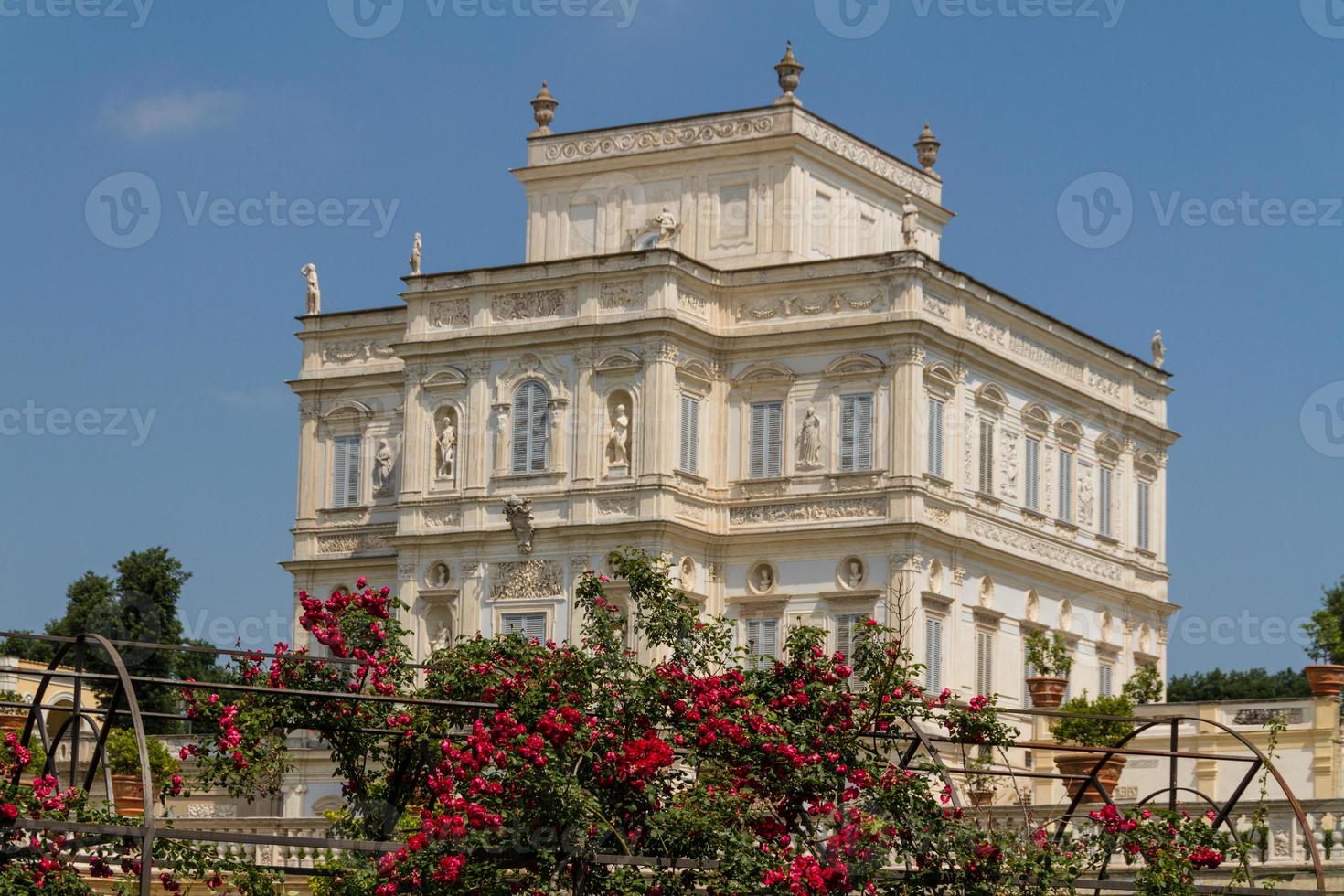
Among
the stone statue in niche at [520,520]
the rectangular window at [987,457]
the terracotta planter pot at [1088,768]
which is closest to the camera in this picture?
the terracotta planter pot at [1088,768]

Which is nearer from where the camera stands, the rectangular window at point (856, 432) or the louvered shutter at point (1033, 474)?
the rectangular window at point (856, 432)

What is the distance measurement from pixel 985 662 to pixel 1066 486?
5.70 metres

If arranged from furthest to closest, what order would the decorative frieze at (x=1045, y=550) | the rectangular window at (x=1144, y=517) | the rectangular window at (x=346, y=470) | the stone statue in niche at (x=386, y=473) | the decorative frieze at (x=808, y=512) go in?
the rectangular window at (x=1144, y=517)
the rectangular window at (x=346, y=470)
the stone statue in niche at (x=386, y=473)
the decorative frieze at (x=1045, y=550)
the decorative frieze at (x=808, y=512)

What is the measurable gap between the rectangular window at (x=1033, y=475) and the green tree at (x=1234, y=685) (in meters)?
29.3

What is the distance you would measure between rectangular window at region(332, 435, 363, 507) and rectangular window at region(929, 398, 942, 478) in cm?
1375

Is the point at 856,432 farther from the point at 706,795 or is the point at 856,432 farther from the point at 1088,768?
the point at 706,795

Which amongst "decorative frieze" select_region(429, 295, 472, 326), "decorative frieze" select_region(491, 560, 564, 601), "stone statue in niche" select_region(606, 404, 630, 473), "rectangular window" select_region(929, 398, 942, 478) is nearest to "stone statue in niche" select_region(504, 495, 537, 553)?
"decorative frieze" select_region(491, 560, 564, 601)

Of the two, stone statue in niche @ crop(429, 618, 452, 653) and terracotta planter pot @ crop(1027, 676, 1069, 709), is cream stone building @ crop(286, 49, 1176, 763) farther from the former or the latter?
terracotta planter pot @ crop(1027, 676, 1069, 709)

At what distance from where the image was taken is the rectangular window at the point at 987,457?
51438 millimetres

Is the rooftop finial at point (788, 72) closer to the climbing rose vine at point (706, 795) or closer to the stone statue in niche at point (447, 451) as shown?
the stone statue in niche at point (447, 451)

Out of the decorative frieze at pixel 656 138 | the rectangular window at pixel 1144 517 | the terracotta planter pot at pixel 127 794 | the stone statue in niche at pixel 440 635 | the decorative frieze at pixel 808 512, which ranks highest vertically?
the decorative frieze at pixel 656 138

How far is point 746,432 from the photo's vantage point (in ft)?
168

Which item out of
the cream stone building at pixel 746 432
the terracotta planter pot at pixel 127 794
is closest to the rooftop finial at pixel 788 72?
the cream stone building at pixel 746 432

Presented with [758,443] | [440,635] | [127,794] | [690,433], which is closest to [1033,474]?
[758,443]
